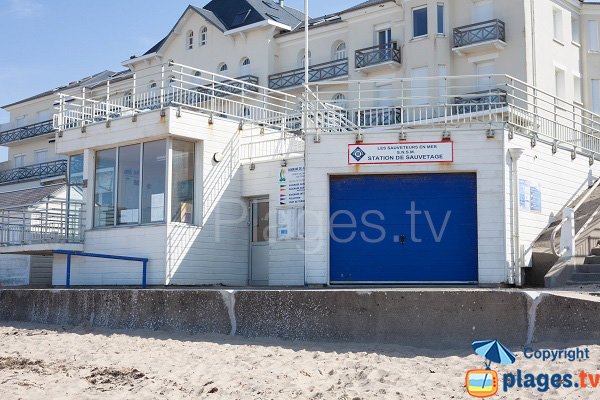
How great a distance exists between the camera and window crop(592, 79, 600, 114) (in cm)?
3781

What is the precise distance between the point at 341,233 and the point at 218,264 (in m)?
3.75

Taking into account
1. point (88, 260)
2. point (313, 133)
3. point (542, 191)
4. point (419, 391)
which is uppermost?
point (313, 133)

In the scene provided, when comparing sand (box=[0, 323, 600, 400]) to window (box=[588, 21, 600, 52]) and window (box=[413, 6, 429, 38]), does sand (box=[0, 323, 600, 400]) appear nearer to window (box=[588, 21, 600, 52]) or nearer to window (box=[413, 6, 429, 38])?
window (box=[413, 6, 429, 38])

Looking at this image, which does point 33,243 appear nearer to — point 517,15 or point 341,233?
Answer: point 341,233

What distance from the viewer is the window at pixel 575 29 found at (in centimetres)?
3844

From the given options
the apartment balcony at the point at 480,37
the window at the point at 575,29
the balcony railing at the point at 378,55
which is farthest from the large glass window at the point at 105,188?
the window at the point at 575,29

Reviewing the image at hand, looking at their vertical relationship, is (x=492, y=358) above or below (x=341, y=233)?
below

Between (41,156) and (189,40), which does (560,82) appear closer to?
(189,40)

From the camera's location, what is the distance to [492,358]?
312 inches

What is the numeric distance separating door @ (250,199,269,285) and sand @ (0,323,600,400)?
25.9 ft

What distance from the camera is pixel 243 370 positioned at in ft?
32.1

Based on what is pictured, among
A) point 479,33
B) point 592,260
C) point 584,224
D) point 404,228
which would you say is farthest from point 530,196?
A: point 479,33

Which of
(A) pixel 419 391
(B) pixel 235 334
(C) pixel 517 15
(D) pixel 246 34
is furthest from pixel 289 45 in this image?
(A) pixel 419 391

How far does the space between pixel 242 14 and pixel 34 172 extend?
721 inches
